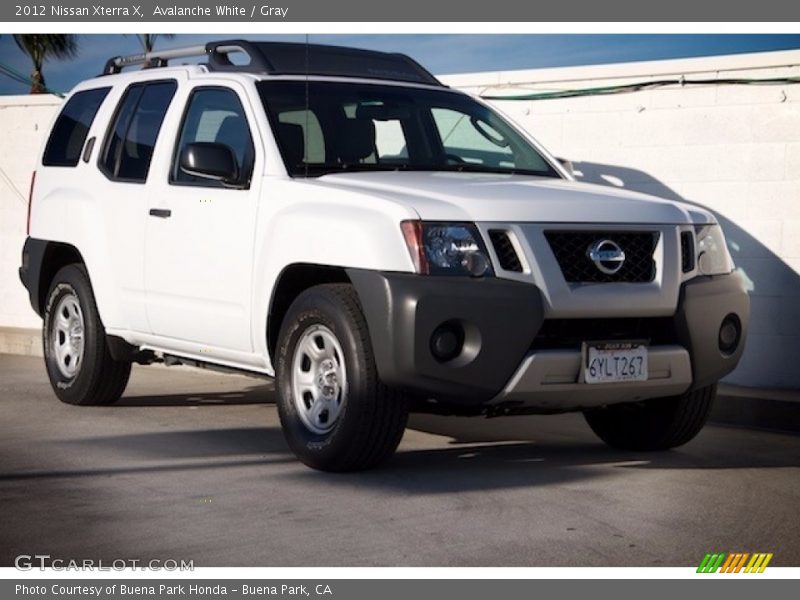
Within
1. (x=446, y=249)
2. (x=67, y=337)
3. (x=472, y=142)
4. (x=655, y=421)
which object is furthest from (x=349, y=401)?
(x=472, y=142)

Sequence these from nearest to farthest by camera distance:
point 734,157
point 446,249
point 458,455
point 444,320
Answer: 1. point 444,320
2. point 446,249
3. point 458,455
4. point 734,157

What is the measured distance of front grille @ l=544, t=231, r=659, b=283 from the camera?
23.5 ft

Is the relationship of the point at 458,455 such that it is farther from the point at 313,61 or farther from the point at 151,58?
the point at 151,58

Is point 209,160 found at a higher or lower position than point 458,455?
higher

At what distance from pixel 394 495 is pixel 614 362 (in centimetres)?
122

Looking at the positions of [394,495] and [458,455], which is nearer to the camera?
[394,495]

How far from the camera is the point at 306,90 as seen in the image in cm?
833

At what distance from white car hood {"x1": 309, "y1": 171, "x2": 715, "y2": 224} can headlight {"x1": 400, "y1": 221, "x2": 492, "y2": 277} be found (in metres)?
0.05

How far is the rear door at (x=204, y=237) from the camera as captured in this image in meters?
7.96

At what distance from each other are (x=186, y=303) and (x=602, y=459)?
2406 mm

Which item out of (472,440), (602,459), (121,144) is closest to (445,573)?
(602,459)

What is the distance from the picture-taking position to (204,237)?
26.9 ft

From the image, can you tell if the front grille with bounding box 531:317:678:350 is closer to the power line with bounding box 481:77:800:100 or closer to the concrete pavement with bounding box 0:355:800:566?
the concrete pavement with bounding box 0:355:800:566
